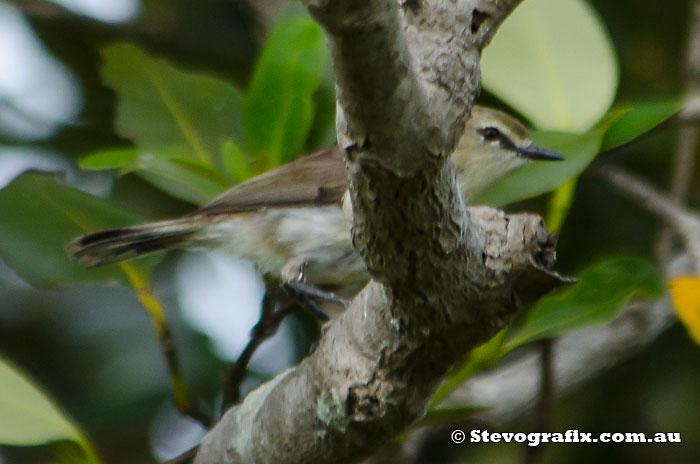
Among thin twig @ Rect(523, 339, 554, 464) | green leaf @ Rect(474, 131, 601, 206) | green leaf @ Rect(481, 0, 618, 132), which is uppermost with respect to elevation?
green leaf @ Rect(481, 0, 618, 132)

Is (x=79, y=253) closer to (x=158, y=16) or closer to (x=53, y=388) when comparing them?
(x=53, y=388)

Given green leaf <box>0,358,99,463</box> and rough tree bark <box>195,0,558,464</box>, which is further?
green leaf <box>0,358,99,463</box>

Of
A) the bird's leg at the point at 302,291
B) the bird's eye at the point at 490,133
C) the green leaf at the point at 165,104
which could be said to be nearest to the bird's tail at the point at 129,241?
the green leaf at the point at 165,104

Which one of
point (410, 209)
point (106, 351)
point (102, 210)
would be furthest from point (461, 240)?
point (106, 351)

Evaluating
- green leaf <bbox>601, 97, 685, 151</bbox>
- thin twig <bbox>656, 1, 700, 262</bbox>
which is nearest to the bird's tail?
green leaf <bbox>601, 97, 685, 151</bbox>

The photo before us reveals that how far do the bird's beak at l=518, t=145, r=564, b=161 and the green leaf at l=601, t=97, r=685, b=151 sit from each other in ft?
0.42

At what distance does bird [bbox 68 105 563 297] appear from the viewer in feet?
9.07

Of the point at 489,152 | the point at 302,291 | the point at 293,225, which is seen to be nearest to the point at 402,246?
the point at 302,291

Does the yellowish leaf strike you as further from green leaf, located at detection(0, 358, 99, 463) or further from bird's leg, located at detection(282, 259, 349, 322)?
green leaf, located at detection(0, 358, 99, 463)

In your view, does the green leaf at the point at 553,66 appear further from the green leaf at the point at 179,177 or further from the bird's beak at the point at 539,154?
the green leaf at the point at 179,177

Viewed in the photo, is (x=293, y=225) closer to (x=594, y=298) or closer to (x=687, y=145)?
(x=594, y=298)

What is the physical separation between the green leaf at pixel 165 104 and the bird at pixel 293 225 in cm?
20

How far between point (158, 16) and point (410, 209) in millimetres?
3263

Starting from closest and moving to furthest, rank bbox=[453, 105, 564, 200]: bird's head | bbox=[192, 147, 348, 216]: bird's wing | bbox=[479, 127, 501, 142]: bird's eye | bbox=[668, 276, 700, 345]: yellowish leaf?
bbox=[668, 276, 700, 345]: yellowish leaf < bbox=[192, 147, 348, 216]: bird's wing < bbox=[453, 105, 564, 200]: bird's head < bbox=[479, 127, 501, 142]: bird's eye
